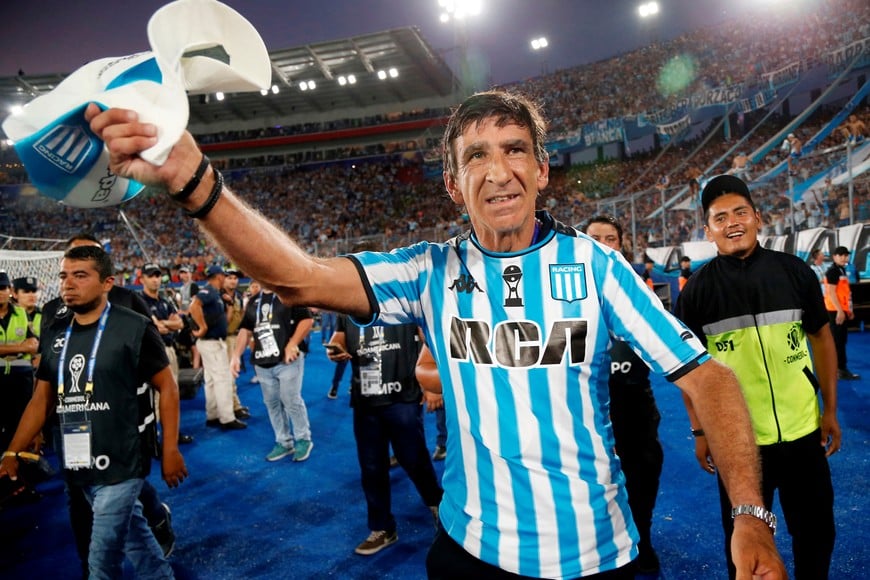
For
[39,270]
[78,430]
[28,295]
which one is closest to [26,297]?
[28,295]

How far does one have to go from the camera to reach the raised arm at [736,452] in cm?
126

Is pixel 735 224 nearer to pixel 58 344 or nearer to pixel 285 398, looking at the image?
pixel 58 344

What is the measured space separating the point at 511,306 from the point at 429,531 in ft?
10.4

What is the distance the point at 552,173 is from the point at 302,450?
2830 centimetres

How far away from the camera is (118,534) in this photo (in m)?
2.73

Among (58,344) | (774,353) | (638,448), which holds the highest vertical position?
(58,344)

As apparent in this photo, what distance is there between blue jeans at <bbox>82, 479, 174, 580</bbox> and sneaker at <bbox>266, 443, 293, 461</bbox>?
2.89 meters

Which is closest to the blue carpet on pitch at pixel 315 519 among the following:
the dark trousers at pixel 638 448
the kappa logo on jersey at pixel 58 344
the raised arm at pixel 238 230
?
the dark trousers at pixel 638 448

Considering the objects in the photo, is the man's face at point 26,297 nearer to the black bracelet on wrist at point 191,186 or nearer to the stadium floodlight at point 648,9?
the black bracelet on wrist at point 191,186

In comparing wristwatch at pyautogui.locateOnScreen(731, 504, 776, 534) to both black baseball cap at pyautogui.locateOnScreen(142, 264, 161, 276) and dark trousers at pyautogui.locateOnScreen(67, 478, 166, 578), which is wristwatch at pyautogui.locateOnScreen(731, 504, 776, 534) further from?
black baseball cap at pyautogui.locateOnScreen(142, 264, 161, 276)

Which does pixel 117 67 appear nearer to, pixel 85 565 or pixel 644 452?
pixel 644 452

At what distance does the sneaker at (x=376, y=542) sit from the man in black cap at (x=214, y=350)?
411 centimetres

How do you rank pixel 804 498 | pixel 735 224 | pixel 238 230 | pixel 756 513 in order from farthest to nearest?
pixel 735 224
pixel 804 498
pixel 756 513
pixel 238 230

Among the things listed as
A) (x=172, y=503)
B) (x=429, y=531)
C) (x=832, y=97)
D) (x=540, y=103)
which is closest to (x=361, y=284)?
(x=540, y=103)
